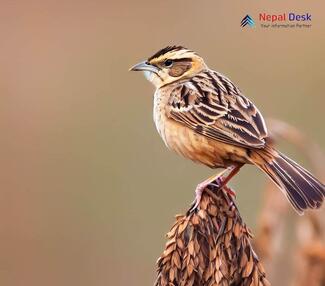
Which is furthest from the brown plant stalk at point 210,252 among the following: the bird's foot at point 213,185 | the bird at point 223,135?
the bird at point 223,135

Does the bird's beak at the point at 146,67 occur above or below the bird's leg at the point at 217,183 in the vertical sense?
above

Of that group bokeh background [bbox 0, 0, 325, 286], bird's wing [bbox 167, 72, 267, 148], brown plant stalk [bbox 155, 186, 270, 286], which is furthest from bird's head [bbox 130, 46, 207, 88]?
bokeh background [bbox 0, 0, 325, 286]

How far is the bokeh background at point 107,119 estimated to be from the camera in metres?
8.59

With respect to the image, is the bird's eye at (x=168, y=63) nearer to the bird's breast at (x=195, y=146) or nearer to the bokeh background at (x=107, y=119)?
the bird's breast at (x=195, y=146)

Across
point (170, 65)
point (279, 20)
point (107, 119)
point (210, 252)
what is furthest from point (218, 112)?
point (279, 20)

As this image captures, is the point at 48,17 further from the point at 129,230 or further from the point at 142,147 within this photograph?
the point at 129,230

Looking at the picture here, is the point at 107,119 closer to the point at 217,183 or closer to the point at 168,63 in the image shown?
the point at 168,63

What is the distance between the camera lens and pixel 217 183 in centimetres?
502

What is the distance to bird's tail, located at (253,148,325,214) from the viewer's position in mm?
4902

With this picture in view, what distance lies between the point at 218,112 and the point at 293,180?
2.24 ft

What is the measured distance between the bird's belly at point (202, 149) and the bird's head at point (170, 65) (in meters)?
0.68

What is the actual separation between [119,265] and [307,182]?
3.84 meters

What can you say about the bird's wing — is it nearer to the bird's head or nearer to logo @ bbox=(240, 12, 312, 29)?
the bird's head

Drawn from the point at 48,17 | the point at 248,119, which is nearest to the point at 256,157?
the point at 248,119
